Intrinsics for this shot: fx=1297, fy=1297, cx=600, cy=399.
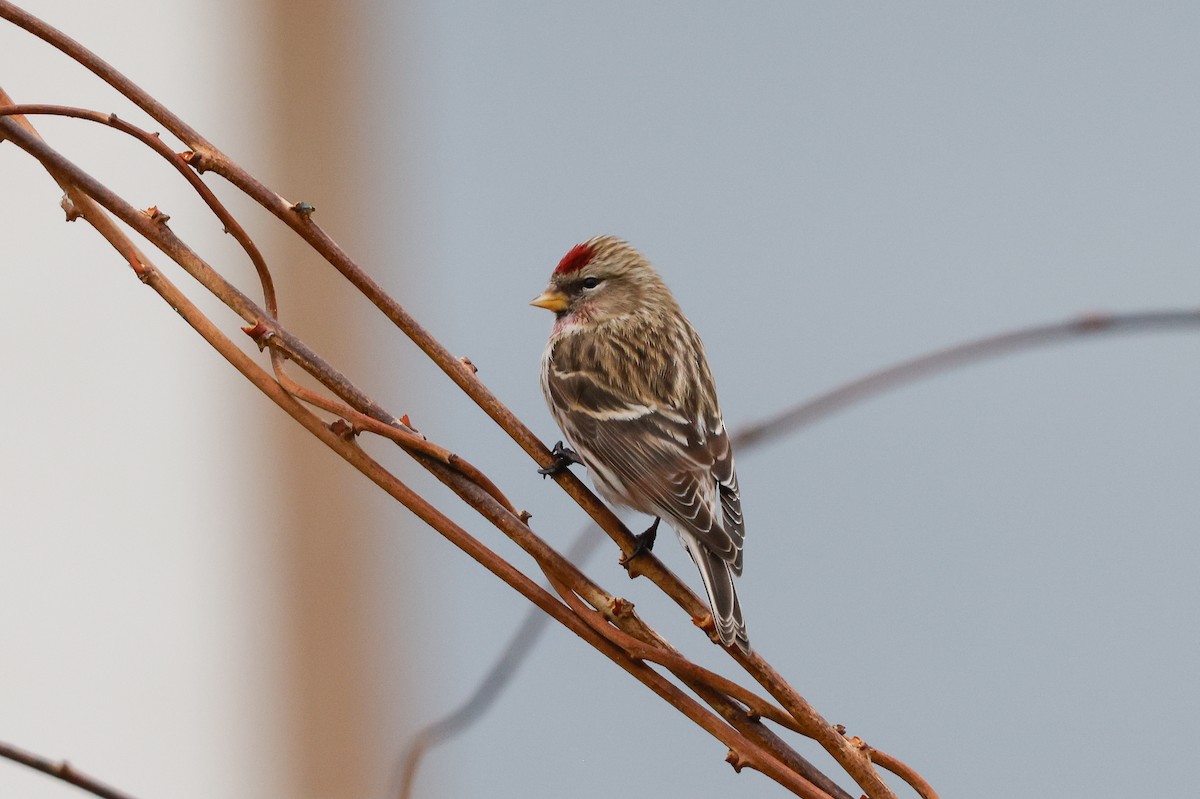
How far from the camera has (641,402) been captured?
1.81 m

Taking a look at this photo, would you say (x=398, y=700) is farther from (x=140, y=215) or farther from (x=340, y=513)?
(x=140, y=215)

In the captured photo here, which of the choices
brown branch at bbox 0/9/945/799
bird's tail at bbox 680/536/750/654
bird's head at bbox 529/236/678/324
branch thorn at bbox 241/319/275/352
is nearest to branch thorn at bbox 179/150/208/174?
brown branch at bbox 0/9/945/799

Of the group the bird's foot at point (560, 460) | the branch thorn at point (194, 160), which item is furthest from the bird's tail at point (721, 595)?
the branch thorn at point (194, 160)

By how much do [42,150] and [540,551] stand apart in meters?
0.48

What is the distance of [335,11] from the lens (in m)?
3.63

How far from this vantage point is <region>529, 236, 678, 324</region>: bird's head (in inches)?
82.1

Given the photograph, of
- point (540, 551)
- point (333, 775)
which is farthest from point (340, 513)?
point (540, 551)

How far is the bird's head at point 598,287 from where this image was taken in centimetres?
209

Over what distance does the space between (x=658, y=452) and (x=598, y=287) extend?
48 cm

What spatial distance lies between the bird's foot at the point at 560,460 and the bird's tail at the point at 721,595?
0.55 ft

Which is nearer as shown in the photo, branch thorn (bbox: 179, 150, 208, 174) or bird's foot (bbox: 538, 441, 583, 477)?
branch thorn (bbox: 179, 150, 208, 174)

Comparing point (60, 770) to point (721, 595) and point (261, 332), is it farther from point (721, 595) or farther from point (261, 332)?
point (721, 595)

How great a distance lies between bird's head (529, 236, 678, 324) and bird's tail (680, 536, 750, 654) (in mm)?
634

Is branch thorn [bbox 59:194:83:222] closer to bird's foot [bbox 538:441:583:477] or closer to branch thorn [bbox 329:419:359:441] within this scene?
branch thorn [bbox 329:419:359:441]
